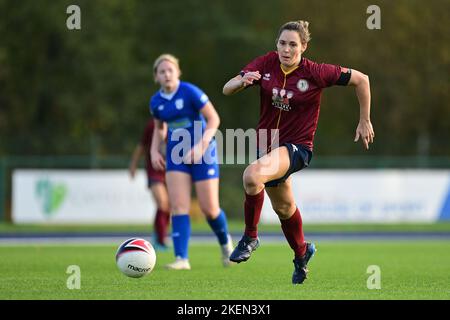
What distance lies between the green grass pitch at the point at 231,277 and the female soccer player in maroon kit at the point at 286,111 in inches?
24.2

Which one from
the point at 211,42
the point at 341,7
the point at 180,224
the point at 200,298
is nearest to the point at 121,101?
the point at 211,42

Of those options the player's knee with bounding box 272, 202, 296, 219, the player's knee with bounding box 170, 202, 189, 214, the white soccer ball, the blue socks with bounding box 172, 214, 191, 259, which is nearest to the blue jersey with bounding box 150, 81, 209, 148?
the player's knee with bounding box 170, 202, 189, 214

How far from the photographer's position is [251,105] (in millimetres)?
41250

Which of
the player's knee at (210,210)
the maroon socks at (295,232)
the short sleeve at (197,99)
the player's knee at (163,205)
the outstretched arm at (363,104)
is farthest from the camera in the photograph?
the player's knee at (163,205)

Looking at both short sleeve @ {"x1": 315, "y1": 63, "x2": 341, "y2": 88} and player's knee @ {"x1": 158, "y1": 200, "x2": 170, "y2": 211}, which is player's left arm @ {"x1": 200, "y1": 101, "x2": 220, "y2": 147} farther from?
player's knee @ {"x1": 158, "y1": 200, "x2": 170, "y2": 211}

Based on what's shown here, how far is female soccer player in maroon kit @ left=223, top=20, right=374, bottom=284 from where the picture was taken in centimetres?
863

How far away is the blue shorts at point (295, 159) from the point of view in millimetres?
8695

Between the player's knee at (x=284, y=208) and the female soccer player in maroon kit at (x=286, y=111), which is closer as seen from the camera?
the female soccer player in maroon kit at (x=286, y=111)

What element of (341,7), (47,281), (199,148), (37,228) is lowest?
(37,228)

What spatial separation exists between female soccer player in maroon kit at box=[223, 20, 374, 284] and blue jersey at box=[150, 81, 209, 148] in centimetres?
237

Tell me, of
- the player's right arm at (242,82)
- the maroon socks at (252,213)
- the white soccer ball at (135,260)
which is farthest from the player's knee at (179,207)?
the player's right arm at (242,82)

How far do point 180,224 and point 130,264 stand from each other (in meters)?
2.23

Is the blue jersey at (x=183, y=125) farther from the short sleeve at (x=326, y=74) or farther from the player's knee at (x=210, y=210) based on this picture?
the short sleeve at (x=326, y=74)
